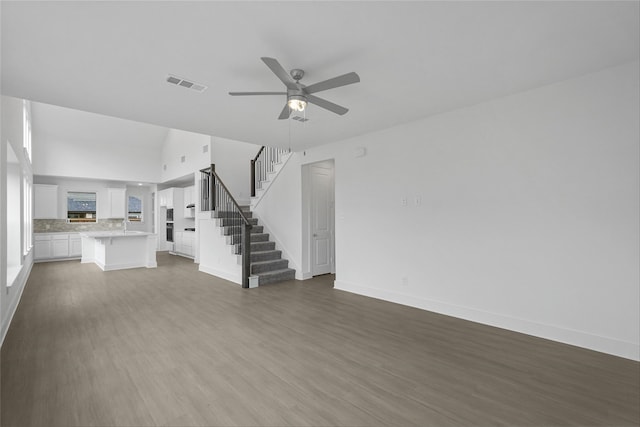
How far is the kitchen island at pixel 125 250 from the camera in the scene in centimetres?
773

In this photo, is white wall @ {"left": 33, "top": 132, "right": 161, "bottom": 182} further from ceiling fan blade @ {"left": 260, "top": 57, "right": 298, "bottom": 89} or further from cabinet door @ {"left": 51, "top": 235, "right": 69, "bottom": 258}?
ceiling fan blade @ {"left": 260, "top": 57, "right": 298, "bottom": 89}

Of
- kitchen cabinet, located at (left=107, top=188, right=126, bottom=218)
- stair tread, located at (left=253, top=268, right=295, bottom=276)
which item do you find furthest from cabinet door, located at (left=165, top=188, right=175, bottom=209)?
stair tread, located at (left=253, top=268, right=295, bottom=276)

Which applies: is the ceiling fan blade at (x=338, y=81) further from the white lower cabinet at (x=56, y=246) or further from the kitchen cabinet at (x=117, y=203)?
the kitchen cabinet at (x=117, y=203)

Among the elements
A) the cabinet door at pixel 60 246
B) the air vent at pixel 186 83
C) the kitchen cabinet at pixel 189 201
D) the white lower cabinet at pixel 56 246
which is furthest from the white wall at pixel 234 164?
the cabinet door at pixel 60 246

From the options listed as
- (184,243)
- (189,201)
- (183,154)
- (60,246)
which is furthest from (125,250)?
(60,246)

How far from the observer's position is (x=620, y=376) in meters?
2.59

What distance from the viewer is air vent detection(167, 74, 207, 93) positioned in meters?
3.15

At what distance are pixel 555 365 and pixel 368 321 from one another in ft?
6.25

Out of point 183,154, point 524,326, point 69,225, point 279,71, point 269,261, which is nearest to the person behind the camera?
point 279,71

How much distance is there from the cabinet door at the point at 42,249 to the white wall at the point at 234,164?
6145 millimetres

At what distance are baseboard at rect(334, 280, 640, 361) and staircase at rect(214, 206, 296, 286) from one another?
214 cm

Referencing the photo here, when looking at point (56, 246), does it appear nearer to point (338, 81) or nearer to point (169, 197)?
point (169, 197)

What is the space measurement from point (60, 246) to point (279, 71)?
10919 mm

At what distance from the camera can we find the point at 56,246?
31.9 feet
